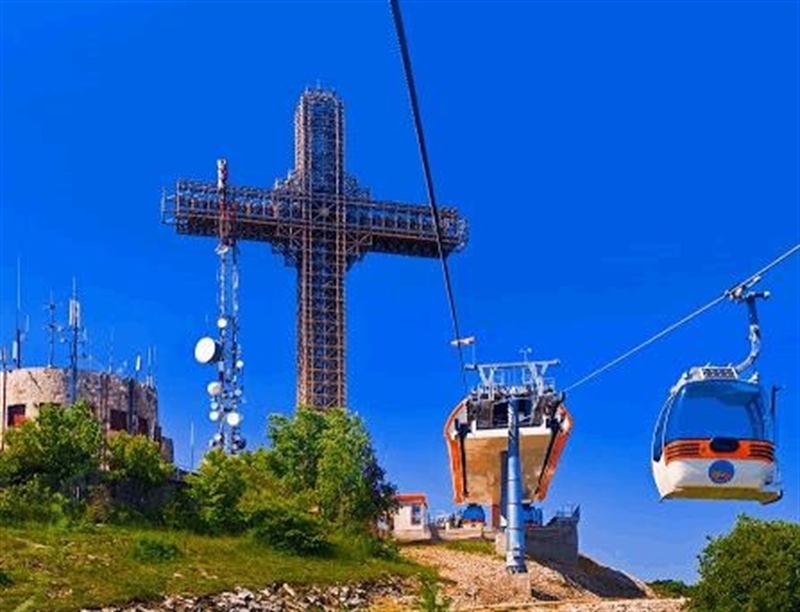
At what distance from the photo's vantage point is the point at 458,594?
47.3m

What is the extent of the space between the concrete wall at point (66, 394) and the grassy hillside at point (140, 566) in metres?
13.3

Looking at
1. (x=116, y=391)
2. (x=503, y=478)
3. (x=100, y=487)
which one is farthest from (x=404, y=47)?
(x=116, y=391)

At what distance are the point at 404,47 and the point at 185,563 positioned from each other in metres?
34.8

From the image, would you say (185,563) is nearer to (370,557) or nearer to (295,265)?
(370,557)

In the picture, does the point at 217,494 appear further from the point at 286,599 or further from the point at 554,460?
the point at 554,460

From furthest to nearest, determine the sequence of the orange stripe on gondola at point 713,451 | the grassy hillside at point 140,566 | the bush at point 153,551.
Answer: the bush at point 153,551
the grassy hillside at point 140,566
the orange stripe on gondola at point 713,451

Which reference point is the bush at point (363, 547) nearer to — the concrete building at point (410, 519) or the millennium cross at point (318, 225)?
the concrete building at point (410, 519)

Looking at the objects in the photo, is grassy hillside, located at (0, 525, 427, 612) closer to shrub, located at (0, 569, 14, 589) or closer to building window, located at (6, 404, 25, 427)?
shrub, located at (0, 569, 14, 589)

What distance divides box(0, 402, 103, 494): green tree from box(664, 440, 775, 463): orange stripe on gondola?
30257 millimetres

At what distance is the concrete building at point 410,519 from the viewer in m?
60.3

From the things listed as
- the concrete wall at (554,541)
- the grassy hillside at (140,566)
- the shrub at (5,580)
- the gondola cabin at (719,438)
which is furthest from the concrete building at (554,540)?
the gondola cabin at (719,438)

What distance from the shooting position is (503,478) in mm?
56438

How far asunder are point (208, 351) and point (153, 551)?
22.3 meters

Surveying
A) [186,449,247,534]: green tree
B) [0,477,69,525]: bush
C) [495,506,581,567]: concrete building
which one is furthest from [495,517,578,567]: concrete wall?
[0,477,69,525]: bush
